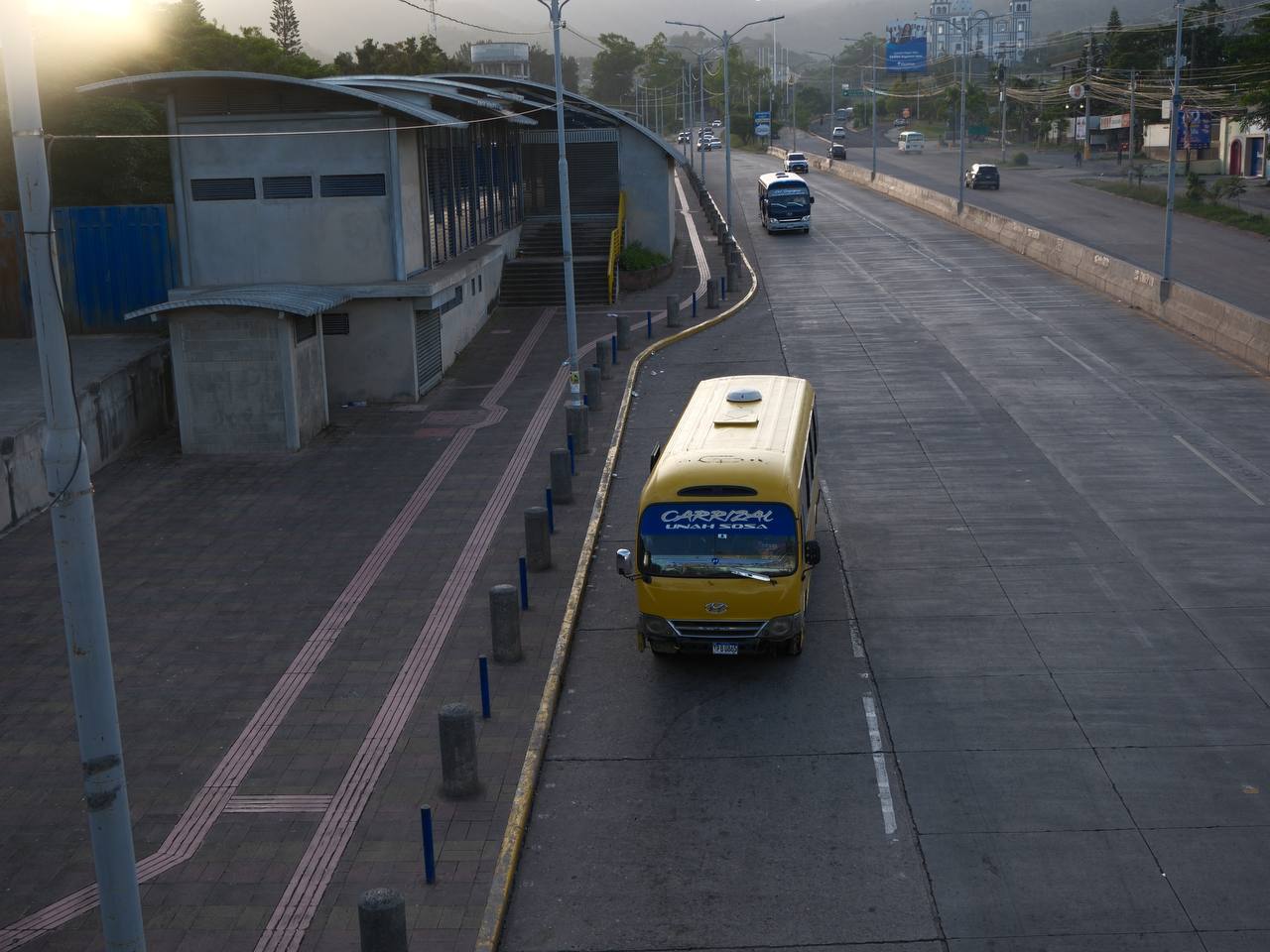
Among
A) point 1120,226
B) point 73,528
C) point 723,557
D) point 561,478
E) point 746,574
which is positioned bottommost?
point 561,478

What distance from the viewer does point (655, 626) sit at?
14.9m

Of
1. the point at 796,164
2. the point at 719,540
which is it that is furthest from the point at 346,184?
the point at 796,164

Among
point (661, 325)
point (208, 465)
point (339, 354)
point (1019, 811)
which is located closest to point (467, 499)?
point (208, 465)

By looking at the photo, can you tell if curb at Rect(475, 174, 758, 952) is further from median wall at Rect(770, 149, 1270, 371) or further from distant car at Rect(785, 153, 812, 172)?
distant car at Rect(785, 153, 812, 172)

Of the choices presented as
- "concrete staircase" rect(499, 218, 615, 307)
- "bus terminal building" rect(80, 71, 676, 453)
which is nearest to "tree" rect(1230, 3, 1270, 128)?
"concrete staircase" rect(499, 218, 615, 307)

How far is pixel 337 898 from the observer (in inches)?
436

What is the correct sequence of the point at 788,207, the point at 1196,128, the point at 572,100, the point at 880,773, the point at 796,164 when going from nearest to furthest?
the point at 880,773 → the point at 572,100 → the point at 788,207 → the point at 1196,128 → the point at 796,164

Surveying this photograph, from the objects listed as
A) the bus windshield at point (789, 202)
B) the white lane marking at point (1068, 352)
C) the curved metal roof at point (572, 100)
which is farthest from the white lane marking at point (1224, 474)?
the bus windshield at point (789, 202)

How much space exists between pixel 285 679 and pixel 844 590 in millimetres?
7326

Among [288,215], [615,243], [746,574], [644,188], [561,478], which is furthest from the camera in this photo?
[644,188]

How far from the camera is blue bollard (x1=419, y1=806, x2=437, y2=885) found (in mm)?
10969

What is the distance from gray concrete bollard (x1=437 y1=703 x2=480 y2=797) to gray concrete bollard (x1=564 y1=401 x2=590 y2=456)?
12346 millimetres

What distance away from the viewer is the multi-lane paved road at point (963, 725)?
10.6 meters

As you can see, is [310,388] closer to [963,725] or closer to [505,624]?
[505,624]
